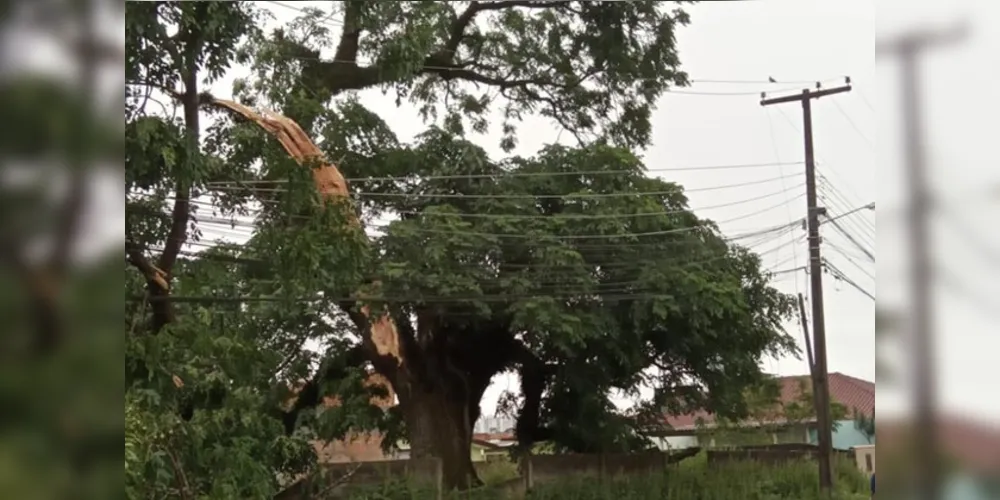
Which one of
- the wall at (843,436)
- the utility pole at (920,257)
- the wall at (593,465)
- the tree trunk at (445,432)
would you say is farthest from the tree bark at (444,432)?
the utility pole at (920,257)

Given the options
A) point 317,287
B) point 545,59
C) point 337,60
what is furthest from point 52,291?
point 545,59

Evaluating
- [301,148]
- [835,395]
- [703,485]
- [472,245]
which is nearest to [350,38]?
[301,148]

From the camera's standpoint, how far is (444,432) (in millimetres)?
2943

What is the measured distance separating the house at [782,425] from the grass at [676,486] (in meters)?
0.09

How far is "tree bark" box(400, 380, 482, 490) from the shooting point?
2957mm

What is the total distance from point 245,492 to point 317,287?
2.05ft

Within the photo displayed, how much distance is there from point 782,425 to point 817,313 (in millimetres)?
600

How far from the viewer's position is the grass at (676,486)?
8.76 ft

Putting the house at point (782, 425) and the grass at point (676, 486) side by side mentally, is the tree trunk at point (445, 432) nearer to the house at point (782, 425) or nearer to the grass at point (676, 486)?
the grass at point (676, 486)

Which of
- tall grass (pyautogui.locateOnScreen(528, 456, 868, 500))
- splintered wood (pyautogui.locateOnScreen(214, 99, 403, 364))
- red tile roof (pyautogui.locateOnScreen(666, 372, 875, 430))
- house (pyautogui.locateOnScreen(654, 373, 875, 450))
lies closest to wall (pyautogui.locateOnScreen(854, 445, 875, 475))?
red tile roof (pyautogui.locateOnScreen(666, 372, 875, 430))

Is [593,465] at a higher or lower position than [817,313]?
lower

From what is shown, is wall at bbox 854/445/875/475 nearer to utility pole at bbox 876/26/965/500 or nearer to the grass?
utility pole at bbox 876/26/965/500

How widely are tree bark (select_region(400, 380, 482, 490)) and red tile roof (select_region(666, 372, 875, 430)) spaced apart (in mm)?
797

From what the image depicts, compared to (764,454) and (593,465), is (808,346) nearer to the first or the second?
(764,454)
